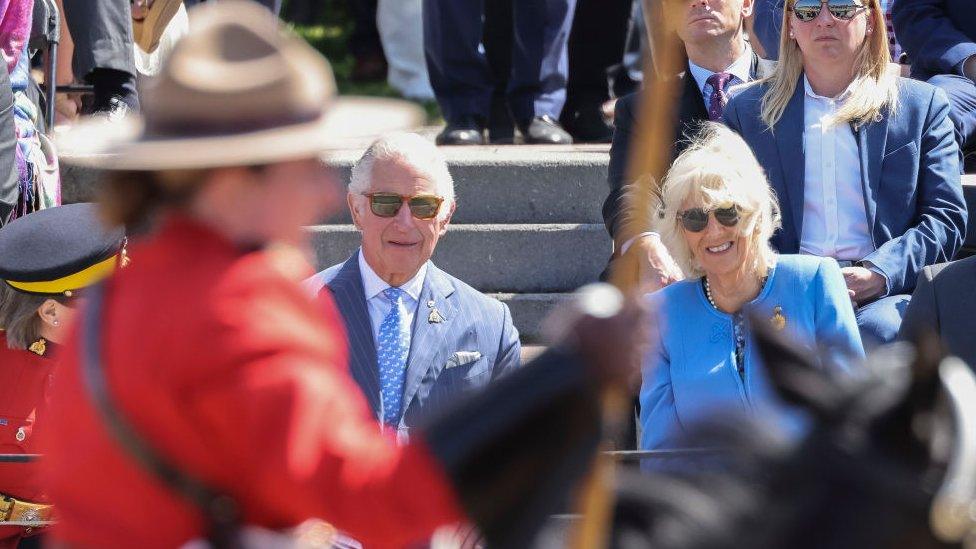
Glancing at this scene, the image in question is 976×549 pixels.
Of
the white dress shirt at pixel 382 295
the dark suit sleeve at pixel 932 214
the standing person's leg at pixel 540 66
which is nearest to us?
the white dress shirt at pixel 382 295

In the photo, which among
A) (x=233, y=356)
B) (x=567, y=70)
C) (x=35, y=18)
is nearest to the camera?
(x=233, y=356)

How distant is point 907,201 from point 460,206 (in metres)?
2.18

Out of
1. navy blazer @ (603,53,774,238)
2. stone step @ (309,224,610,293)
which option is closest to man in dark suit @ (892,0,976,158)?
navy blazer @ (603,53,774,238)

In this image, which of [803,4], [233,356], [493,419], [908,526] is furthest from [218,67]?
Result: [803,4]

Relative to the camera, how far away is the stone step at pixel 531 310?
6.61 meters

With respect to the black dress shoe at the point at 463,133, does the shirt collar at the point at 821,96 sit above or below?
above

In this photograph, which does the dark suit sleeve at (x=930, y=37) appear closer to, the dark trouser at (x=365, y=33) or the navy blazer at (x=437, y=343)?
the navy blazer at (x=437, y=343)

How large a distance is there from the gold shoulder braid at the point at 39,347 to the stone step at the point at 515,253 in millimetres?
1861

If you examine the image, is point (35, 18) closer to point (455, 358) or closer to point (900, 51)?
point (455, 358)

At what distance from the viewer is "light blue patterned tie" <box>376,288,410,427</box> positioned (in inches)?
192

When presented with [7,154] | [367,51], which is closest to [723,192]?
[7,154]

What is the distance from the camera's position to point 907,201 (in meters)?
5.62

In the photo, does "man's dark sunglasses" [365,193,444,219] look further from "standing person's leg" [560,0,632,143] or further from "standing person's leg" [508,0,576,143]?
"standing person's leg" [560,0,632,143]

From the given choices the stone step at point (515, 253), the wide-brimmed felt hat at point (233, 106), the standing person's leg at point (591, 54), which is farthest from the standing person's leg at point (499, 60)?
the wide-brimmed felt hat at point (233, 106)
